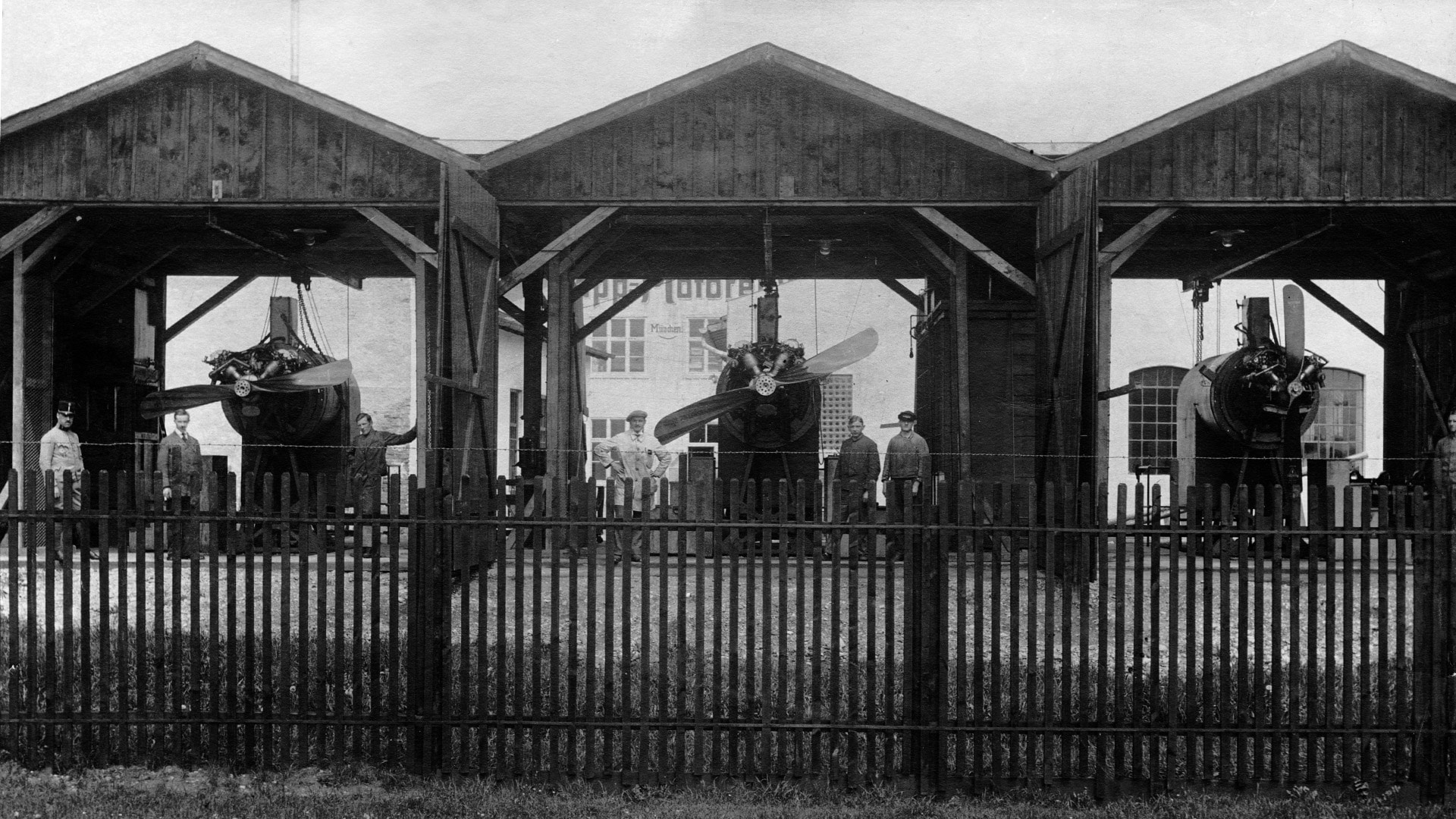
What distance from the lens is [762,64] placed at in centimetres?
1363

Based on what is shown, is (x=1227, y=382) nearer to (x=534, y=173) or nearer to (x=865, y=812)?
(x=534, y=173)

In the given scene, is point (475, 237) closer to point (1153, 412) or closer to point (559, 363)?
point (559, 363)

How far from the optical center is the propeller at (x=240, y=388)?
14523mm

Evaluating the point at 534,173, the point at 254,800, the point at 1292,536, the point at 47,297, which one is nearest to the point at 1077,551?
the point at 1292,536

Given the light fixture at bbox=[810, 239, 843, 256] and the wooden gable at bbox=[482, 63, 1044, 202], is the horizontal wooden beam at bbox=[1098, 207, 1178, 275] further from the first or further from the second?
the light fixture at bbox=[810, 239, 843, 256]

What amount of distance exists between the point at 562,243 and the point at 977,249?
5056 mm

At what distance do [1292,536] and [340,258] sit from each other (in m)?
16.3

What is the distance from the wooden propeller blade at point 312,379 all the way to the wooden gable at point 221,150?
9.17 ft

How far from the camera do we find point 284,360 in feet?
54.3

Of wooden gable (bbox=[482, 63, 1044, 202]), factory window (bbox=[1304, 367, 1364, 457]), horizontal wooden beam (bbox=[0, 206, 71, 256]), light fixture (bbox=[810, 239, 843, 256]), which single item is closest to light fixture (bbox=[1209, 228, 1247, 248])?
wooden gable (bbox=[482, 63, 1044, 202])

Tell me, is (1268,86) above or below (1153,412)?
above

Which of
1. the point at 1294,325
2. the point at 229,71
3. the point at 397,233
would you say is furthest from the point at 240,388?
the point at 1294,325

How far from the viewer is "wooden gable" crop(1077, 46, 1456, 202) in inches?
531

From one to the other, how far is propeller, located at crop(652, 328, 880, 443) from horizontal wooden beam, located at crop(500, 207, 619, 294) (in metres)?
2.47
